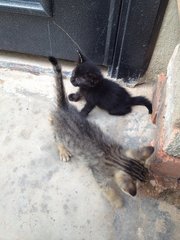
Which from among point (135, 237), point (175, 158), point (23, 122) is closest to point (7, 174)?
point (23, 122)

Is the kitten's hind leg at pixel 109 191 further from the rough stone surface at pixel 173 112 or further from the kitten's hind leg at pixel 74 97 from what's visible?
the kitten's hind leg at pixel 74 97

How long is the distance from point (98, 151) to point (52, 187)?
31 cm

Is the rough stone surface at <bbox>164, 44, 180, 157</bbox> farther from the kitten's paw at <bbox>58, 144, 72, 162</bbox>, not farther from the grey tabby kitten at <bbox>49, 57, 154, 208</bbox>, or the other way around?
the kitten's paw at <bbox>58, 144, 72, 162</bbox>

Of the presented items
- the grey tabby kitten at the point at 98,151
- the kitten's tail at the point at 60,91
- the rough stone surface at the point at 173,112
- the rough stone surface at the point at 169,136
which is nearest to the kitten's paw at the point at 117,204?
the grey tabby kitten at the point at 98,151

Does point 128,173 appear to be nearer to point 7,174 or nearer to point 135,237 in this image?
point 135,237

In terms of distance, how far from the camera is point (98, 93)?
1.79 metres

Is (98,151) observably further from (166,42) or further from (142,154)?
(166,42)

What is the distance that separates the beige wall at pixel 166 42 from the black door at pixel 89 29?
0.04 meters

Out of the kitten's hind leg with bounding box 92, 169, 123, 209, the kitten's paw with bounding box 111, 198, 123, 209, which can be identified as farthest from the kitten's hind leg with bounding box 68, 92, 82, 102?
the kitten's paw with bounding box 111, 198, 123, 209

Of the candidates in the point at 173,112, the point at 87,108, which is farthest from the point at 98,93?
the point at 173,112

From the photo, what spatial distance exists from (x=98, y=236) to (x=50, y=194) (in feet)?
1.00

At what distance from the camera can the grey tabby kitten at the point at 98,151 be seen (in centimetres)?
143

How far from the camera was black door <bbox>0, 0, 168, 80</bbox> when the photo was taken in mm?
1650

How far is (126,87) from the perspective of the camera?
203 centimetres
